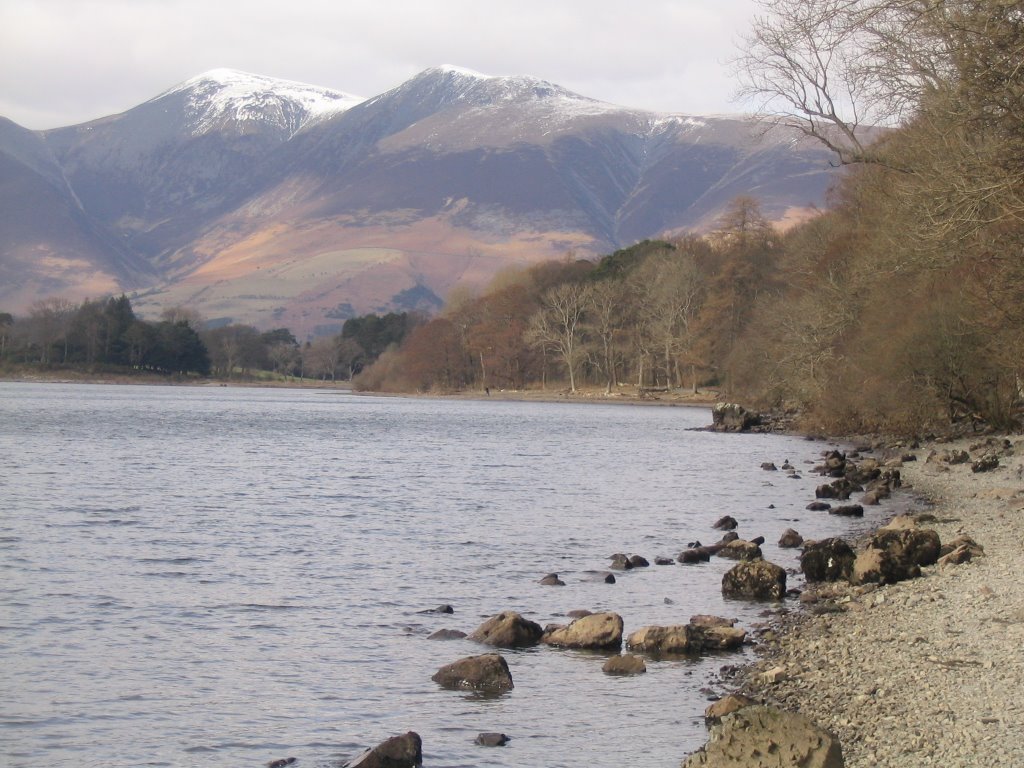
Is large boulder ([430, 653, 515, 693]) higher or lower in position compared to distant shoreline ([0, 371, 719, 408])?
lower

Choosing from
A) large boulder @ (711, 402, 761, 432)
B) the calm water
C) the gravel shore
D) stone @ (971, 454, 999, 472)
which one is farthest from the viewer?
large boulder @ (711, 402, 761, 432)

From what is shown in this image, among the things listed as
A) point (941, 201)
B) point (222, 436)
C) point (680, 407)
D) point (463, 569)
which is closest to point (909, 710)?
point (941, 201)

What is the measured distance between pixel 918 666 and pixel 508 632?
230 inches

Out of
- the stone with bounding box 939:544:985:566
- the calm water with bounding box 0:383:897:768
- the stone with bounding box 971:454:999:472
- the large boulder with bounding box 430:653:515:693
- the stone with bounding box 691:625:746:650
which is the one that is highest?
the stone with bounding box 971:454:999:472

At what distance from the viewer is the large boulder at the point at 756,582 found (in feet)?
63.0

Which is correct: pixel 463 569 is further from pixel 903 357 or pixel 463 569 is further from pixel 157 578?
pixel 903 357

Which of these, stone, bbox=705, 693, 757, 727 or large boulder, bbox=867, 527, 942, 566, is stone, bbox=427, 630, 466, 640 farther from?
large boulder, bbox=867, 527, 942, 566

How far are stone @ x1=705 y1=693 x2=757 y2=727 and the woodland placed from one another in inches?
342

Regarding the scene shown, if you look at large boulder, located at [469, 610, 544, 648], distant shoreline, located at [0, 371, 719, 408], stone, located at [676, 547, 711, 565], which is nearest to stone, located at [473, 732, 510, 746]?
large boulder, located at [469, 610, 544, 648]

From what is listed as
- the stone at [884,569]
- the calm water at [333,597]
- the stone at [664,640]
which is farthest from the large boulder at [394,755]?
the stone at [884,569]

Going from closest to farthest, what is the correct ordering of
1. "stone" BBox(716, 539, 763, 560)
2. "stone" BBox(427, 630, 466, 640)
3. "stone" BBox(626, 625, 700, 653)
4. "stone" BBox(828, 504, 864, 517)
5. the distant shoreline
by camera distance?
"stone" BBox(626, 625, 700, 653) < "stone" BBox(427, 630, 466, 640) < "stone" BBox(716, 539, 763, 560) < "stone" BBox(828, 504, 864, 517) < the distant shoreline

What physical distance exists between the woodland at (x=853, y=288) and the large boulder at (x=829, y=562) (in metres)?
5.56

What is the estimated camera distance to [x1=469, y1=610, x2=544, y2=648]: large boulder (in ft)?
53.3

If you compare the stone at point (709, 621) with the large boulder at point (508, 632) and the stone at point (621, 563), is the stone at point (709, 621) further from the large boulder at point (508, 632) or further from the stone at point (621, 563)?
the stone at point (621, 563)
